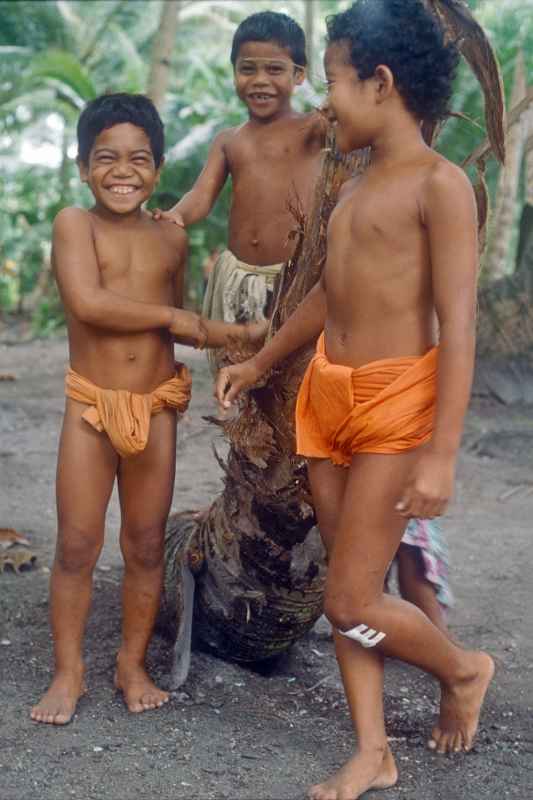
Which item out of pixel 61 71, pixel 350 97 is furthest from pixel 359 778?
pixel 61 71

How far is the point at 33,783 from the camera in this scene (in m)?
2.77

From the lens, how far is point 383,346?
104 inches

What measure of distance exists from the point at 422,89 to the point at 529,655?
209 cm

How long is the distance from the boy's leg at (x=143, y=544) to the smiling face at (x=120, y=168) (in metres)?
0.63

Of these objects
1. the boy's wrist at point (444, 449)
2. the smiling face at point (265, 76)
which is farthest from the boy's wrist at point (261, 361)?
the smiling face at point (265, 76)

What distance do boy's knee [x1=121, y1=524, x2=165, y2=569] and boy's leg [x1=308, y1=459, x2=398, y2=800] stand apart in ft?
2.29

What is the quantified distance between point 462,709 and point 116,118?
1.90 m

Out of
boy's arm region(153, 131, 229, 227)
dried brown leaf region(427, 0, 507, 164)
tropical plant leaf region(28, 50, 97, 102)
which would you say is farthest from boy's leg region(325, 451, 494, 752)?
tropical plant leaf region(28, 50, 97, 102)

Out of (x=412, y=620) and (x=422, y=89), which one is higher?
(x=422, y=89)

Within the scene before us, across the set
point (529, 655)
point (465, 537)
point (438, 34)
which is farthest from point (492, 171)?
point (438, 34)

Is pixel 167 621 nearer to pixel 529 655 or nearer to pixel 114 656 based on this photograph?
pixel 114 656

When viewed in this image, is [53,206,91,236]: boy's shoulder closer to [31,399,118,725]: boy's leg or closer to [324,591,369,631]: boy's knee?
[31,399,118,725]: boy's leg

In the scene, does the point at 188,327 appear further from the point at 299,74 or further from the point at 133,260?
the point at 299,74

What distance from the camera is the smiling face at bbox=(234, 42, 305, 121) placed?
4047mm
